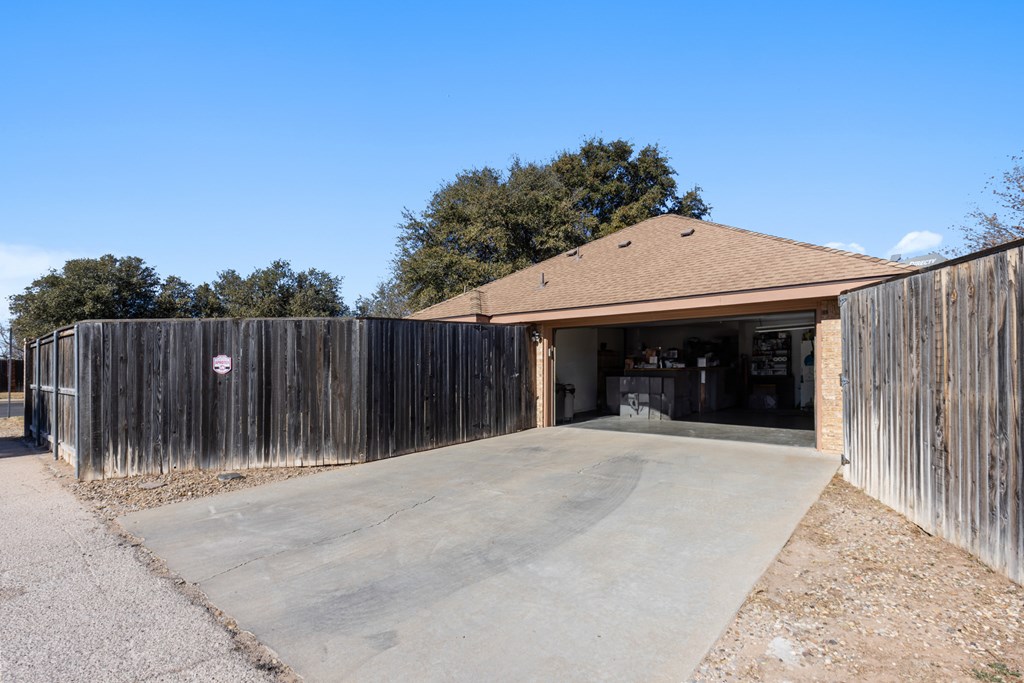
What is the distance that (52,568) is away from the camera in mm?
4281

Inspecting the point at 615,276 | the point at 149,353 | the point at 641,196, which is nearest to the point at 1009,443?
the point at 615,276

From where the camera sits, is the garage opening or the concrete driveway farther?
the garage opening

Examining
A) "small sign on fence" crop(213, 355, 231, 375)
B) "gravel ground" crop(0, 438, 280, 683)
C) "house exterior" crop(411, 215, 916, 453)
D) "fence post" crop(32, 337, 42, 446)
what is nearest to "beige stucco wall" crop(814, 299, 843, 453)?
"house exterior" crop(411, 215, 916, 453)

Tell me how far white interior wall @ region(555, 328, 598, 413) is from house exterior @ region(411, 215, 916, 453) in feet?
0.11

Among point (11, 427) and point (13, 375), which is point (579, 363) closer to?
point (11, 427)

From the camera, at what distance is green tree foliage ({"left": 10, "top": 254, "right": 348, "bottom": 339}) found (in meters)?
26.0

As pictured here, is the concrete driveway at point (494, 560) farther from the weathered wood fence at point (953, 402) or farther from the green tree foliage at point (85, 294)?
the green tree foliage at point (85, 294)

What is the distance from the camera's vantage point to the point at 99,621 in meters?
3.38

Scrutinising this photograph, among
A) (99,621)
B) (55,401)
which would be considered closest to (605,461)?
(99,621)

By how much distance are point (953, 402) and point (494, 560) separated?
3870 mm

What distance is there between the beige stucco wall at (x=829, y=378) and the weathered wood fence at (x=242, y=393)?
20.5ft

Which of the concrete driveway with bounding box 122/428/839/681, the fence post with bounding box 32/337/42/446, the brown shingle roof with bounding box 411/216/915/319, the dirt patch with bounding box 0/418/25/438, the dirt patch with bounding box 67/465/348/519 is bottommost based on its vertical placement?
the dirt patch with bounding box 0/418/25/438

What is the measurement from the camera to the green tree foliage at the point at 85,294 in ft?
84.6

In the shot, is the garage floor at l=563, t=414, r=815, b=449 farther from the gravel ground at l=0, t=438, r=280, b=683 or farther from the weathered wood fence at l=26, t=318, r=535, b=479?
the gravel ground at l=0, t=438, r=280, b=683
